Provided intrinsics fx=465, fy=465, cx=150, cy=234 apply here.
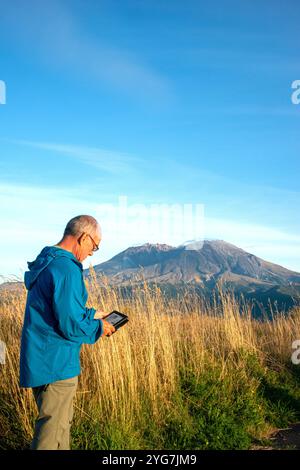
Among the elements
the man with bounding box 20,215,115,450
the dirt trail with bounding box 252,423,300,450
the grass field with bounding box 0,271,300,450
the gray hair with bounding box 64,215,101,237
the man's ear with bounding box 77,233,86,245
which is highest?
the gray hair with bounding box 64,215,101,237

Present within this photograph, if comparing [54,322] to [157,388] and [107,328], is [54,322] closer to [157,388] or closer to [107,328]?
[107,328]

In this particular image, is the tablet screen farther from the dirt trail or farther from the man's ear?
the dirt trail

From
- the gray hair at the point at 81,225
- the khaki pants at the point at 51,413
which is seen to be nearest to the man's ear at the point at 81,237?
the gray hair at the point at 81,225

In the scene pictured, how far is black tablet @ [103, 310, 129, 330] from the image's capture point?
3.99 metres

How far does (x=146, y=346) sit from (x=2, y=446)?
2.19 meters

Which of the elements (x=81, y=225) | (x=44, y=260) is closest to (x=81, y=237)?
(x=81, y=225)

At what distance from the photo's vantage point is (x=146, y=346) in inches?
247

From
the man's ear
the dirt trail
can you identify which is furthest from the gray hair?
the dirt trail

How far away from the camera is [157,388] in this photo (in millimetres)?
6082

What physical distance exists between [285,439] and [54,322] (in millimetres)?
3784

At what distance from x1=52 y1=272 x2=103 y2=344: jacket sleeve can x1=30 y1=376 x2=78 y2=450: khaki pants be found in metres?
0.41

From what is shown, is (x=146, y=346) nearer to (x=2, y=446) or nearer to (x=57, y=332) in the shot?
(x=2, y=446)

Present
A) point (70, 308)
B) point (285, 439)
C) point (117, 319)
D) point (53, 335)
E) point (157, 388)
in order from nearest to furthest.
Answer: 1. point (70, 308)
2. point (53, 335)
3. point (117, 319)
4. point (285, 439)
5. point (157, 388)
